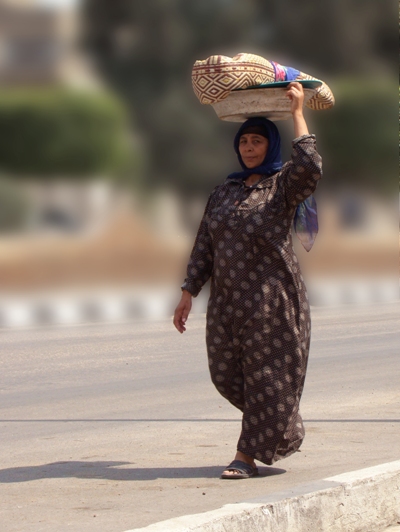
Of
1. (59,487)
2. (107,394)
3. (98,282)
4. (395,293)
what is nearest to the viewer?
(59,487)

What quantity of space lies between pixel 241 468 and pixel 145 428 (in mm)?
1712

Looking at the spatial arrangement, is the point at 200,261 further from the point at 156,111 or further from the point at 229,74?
→ the point at 156,111

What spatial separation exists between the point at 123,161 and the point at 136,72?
2.37 feet

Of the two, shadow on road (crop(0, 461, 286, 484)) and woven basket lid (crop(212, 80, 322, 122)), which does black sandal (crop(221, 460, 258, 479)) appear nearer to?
shadow on road (crop(0, 461, 286, 484))

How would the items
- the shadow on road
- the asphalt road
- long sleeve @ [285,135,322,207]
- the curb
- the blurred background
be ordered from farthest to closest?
the curb < the blurred background < the shadow on road < long sleeve @ [285,135,322,207] < the asphalt road

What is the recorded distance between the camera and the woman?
15.3 feet

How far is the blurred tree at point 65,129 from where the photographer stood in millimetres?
8953

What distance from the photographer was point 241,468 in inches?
186

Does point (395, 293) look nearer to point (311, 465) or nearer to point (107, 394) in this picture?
point (107, 394)

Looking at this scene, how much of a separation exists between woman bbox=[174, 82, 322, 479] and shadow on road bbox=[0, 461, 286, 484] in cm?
23

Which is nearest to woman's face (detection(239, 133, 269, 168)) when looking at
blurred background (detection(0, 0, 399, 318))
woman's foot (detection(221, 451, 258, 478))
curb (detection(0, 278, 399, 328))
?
woman's foot (detection(221, 451, 258, 478))

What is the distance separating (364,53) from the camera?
382 inches

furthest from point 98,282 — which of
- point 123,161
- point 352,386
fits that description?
point 352,386

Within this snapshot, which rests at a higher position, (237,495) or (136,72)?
(136,72)
